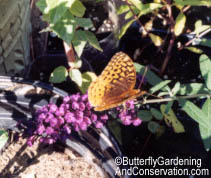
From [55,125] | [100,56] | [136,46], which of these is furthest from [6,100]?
[136,46]

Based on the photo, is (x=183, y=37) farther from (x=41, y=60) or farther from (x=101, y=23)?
(x=41, y=60)

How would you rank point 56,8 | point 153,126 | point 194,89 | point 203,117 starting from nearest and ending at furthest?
point 56,8 → point 203,117 → point 194,89 → point 153,126

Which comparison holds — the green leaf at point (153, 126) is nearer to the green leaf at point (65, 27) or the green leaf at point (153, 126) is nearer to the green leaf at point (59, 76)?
the green leaf at point (59, 76)

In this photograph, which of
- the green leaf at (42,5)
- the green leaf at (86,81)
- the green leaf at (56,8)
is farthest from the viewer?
the green leaf at (86,81)

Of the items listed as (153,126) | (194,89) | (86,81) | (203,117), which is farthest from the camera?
(153,126)

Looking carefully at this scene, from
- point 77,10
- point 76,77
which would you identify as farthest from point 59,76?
point 77,10

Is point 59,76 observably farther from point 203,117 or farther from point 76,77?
point 203,117

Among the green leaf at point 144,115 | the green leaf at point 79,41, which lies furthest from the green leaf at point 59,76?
the green leaf at point 144,115

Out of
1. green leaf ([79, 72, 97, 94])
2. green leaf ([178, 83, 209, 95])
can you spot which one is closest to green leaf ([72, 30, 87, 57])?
green leaf ([79, 72, 97, 94])
